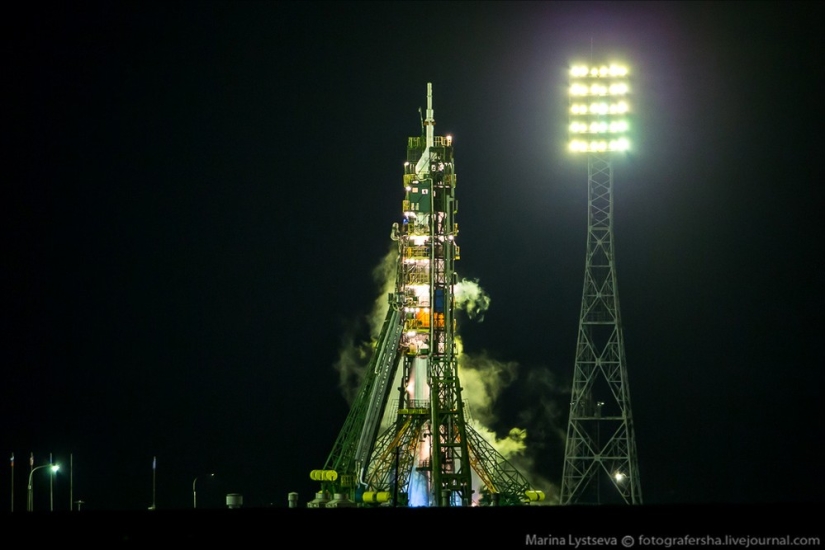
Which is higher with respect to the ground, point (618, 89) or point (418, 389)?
point (618, 89)

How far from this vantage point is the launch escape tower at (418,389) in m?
75.2

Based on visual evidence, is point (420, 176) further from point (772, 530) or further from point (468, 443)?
point (772, 530)

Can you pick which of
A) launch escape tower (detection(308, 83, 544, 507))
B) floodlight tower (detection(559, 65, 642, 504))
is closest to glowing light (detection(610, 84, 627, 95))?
floodlight tower (detection(559, 65, 642, 504))

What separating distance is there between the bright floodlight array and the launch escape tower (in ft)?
31.6

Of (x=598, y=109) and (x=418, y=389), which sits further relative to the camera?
(x=418, y=389)

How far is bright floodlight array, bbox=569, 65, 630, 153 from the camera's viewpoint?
69500mm

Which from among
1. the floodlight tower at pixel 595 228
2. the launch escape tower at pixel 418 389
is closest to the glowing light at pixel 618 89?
the floodlight tower at pixel 595 228

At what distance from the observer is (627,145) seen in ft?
228

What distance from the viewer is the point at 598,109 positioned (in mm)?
70312

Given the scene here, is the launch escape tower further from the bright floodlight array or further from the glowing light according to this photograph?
the glowing light

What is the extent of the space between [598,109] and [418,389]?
17395 mm

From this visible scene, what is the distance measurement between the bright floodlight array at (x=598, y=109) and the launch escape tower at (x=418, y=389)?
31.6 ft

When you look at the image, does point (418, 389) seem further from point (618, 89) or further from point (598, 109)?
point (618, 89)

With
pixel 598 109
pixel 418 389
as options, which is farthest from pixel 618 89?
pixel 418 389
